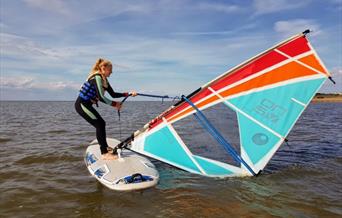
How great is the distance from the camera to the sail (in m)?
7.29

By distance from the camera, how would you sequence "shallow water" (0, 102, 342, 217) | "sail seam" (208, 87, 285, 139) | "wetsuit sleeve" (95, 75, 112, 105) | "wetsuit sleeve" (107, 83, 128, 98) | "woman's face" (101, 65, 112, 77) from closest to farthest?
"shallow water" (0, 102, 342, 217) < "wetsuit sleeve" (95, 75, 112, 105) < "woman's face" (101, 65, 112, 77) < "sail seam" (208, 87, 285, 139) < "wetsuit sleeve" (107, 83, 128, 98)

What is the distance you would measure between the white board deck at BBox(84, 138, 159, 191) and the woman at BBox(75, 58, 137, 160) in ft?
1.02

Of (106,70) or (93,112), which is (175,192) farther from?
(106,70)

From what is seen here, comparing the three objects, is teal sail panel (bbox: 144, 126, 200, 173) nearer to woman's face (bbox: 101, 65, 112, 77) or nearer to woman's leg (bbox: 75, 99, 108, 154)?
woman's leg (bbox: 75, 99, 108, 154)

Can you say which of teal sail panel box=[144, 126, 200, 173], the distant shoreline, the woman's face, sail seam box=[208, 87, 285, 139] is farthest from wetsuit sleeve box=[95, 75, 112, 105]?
the distant shoreline

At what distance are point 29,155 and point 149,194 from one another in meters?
5.38

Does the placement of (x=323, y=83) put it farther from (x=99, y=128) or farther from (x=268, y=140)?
(x=99, y=128)

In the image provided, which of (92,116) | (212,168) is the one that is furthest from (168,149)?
(92,116)

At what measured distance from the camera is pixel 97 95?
704 centimetres

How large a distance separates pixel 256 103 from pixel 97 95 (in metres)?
3.64

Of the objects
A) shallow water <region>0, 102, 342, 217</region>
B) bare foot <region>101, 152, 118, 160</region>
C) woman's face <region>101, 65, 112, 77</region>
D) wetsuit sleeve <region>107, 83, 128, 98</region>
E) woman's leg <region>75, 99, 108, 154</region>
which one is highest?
woman's face <region>101, 65, 112, 77</region>

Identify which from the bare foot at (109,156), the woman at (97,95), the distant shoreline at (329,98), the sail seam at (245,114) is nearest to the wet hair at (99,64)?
the woman at (97,95)

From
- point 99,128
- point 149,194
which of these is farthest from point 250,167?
point 99,128

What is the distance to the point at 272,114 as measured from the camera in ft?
24.1
